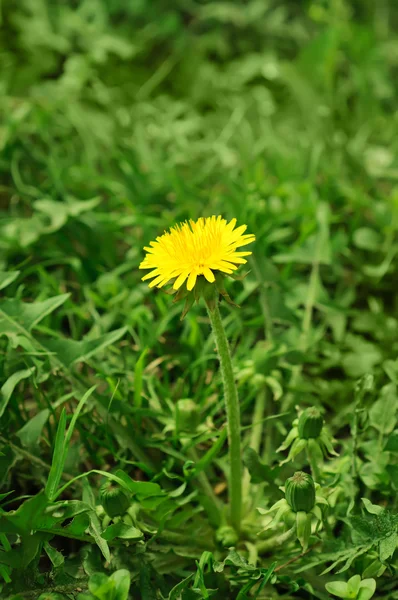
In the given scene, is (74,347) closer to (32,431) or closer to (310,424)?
(32,431)

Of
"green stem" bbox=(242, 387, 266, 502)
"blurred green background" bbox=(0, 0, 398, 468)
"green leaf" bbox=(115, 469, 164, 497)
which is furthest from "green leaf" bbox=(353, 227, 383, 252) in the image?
"green leaf" bbox=(115, 469, 164, 497)

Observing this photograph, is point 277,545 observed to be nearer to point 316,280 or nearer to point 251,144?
point 316,280

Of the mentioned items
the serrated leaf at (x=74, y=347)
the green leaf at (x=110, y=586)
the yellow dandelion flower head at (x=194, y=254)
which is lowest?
the green leaf at (x=110, y=586)

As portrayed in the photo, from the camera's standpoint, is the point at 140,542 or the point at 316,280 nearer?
the point at 140,542

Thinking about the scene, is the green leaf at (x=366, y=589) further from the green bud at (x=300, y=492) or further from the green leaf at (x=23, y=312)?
the green leaf at (x=23, y=312)

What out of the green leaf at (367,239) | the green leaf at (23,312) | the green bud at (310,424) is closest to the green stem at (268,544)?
the green bud at (310,424)

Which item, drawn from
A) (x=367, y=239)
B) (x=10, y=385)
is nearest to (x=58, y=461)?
(x=10, y=385)

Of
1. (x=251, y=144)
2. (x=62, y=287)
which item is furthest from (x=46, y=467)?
(x=251, y=144)
